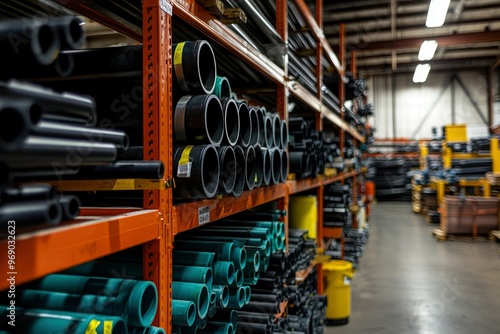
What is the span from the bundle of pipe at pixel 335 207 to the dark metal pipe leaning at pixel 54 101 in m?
4.47

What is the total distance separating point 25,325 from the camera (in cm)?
102

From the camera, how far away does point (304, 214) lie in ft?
13.3

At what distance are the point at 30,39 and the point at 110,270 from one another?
0.89m

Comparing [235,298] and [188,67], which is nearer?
[188,67]

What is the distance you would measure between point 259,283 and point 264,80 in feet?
5.12

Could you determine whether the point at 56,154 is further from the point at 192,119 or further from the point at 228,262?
the point at 228,262

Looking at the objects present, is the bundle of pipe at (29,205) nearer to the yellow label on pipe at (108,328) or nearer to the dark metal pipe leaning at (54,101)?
the dark metal pipe leaning at (54,101)

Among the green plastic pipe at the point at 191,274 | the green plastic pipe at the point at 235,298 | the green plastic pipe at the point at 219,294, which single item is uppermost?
the green plastic pipe at the point at 191,274

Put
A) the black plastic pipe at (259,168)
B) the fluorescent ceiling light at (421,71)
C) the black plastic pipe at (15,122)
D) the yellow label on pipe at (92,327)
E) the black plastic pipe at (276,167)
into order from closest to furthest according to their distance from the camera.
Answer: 1. the black plastic pipe at (15,122)
2. the yellow label on pipe at (92,327)
3. the black plastic pipe at (259,168)
4. the black plastic pipe at (276,167)
5. the fluorescent ceiling light at (421,71)

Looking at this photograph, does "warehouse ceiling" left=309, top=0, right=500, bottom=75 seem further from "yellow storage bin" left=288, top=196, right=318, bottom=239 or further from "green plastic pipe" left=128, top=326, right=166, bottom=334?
"green plastic pipe" left=128, top=326, right=166, bottom=334

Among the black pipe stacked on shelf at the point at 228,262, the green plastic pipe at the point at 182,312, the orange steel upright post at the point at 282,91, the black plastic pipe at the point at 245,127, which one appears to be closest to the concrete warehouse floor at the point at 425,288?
the orange steel upright post at the point at 282,91

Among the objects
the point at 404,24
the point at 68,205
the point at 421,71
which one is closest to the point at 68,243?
the point at 68,205

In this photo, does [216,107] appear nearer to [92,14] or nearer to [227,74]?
[92,14]

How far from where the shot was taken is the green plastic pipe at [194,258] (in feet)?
5.54
